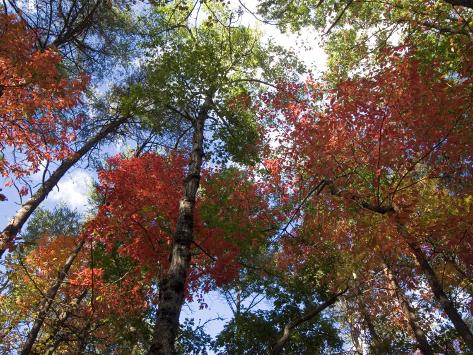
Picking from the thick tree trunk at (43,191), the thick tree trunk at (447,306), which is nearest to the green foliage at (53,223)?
the thick tree trunk at (43,191)

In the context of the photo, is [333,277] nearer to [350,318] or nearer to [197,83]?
[350,318]

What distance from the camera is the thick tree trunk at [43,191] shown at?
8.75 metres

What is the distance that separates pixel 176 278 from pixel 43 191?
19.6 feet

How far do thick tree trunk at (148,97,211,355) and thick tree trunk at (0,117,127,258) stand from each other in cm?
271

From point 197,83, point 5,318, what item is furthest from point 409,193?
point 5,318

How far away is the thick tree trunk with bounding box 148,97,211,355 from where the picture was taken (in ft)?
17.7

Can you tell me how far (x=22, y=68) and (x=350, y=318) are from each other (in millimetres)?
17923

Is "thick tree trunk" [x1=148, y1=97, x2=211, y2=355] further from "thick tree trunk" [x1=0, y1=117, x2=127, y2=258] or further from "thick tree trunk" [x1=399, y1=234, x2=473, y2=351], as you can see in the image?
"thick tree trunk" [x1=399, y1=234, x2=473, y2=351]

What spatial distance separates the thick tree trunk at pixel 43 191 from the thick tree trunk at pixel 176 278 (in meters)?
2.71

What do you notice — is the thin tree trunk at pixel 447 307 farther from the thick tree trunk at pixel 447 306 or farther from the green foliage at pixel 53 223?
the green foliage at pixel 53 223

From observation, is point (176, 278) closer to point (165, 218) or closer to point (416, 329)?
point (165, 218)

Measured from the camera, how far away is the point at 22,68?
8.55 m

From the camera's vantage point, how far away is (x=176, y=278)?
6234 mm

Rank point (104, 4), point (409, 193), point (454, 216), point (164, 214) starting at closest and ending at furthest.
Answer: point (454, 216), point (164, 214), point (409, 193), point (104, 4)
